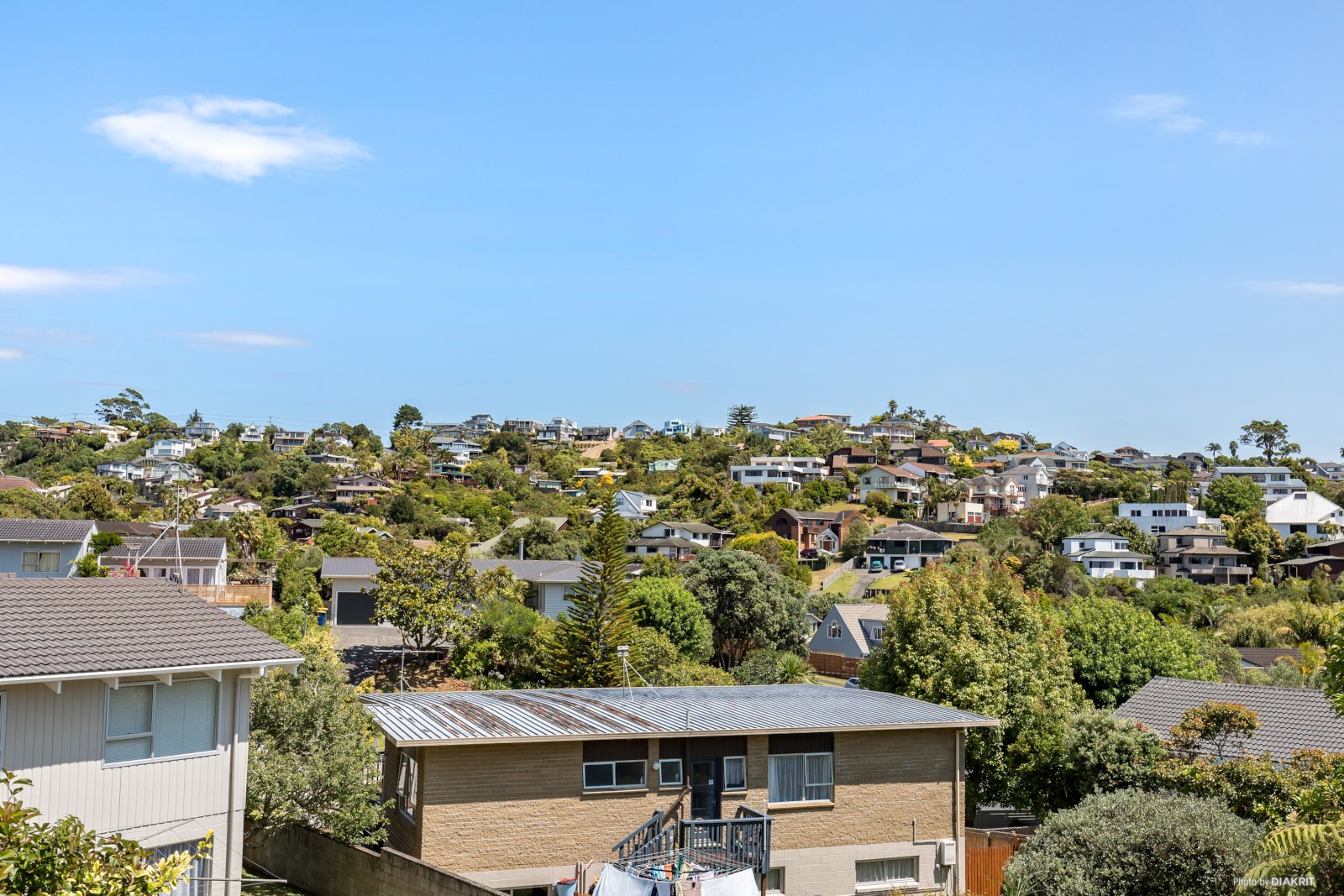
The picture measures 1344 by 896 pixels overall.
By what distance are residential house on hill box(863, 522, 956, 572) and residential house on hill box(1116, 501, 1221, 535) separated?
25210 mm

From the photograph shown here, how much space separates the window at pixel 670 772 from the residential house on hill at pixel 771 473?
95909mm

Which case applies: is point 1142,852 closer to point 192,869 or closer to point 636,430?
point 192,869

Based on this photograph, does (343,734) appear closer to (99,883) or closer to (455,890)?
(455,890)

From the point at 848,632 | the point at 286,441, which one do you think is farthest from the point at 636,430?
the point at 848,632

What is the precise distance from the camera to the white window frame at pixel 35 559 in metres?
52.6

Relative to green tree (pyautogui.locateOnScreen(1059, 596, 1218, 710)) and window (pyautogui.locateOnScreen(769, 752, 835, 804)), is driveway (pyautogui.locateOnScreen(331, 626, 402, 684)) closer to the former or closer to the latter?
green tree (pyautogui.locateOnScreen(1059, 596, 1218, 710))

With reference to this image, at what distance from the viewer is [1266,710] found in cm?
2469

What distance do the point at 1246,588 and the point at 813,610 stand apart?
35.6 meters

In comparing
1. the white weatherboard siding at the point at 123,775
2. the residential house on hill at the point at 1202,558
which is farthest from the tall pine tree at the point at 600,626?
the residential house on hill at the point at 1202,558

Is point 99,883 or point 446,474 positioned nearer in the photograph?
point 99,883

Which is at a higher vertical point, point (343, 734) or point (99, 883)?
point (99, 883)

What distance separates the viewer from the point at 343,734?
1727 centimetres

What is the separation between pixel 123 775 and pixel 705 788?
29.5 feet

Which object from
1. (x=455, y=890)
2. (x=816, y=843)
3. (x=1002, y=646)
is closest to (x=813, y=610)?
(x=1002, y=646)
